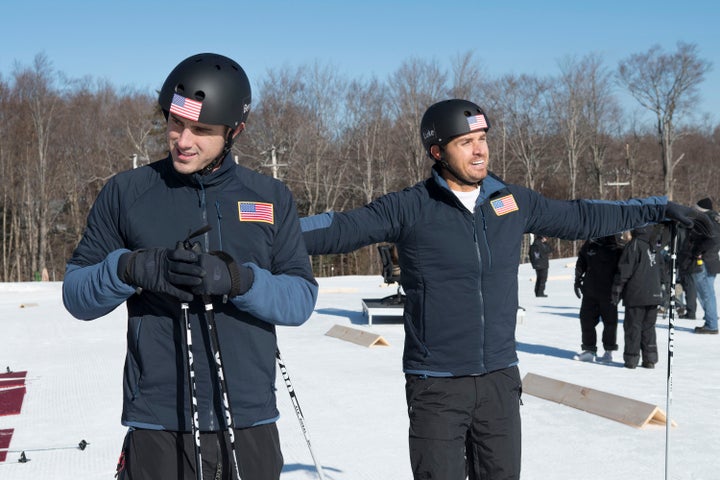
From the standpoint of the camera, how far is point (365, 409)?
7605 mm

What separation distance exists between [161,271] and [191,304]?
234mm

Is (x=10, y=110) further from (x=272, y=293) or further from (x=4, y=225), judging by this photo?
(x=272, y=293)

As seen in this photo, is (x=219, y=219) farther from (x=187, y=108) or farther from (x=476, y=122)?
(x=476, y=122)

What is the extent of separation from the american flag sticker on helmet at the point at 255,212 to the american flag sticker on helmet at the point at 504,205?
158 centimetres

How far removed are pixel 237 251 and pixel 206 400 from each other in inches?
18.7

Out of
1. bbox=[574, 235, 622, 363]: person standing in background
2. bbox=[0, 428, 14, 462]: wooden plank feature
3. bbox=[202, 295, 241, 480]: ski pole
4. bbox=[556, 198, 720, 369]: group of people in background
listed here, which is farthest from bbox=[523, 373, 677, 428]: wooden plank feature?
bbox=[202, 295, 241, 480]: ski pole

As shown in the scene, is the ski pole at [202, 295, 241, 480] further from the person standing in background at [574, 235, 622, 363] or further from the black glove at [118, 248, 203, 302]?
the person standing in background at [574, 235, 622, 363]

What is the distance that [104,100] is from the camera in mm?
58031

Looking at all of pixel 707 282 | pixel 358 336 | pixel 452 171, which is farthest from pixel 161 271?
pixel 707 282

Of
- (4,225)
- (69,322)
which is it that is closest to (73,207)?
(4,225)

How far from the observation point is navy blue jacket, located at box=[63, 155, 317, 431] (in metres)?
2.54

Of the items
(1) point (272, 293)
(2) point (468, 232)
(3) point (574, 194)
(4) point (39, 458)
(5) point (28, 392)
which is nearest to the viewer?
(1) point (272, 293)

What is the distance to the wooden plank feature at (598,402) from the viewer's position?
6.75 meters

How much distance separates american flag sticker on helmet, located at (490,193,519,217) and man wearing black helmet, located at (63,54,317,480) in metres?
1.52
